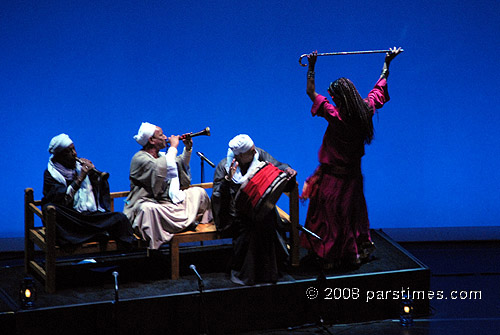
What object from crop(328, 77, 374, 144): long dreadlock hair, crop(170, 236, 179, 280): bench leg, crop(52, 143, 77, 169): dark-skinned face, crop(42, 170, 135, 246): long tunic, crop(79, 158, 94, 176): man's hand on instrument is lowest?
crop(170, 236, 179, 280): bench leg

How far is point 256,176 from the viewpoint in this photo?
631cm

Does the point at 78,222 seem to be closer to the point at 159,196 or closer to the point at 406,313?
the point at 159,196

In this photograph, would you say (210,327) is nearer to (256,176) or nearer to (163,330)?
(163,330)

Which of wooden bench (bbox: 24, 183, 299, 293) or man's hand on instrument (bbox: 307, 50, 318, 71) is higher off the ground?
man's hand on instrument (bbox: 307, 50, 318, 71)

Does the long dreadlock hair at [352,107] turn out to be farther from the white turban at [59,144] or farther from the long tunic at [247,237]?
the white turban at [59,144]

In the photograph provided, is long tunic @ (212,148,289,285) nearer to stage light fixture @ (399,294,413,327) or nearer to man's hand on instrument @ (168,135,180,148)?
man's hand on instrument @ (168,135,180,148)

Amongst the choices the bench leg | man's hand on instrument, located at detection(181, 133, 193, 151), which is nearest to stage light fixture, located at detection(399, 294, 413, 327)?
the bench leg

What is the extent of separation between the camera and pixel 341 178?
21.8 ft

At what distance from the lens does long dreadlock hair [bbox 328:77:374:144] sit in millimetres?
6426

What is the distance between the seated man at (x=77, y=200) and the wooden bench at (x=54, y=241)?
68 mm

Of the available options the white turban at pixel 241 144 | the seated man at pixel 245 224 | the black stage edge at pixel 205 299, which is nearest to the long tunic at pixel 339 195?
the black stage edge at pixel 205 299

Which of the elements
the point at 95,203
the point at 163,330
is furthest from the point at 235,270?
the point at 95,203

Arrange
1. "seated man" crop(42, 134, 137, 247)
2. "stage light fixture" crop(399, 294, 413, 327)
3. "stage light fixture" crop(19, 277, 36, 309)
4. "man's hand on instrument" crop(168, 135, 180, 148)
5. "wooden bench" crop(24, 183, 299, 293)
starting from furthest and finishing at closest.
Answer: "man's hand on instrument" crop(168, 135, 180, 148) < "stage light fixture" crop(399, 294, 413, 327) < "seated man" crop(42, 134, 137, 247) < "wooden bench" crop(24, 183, 299, 293) < "stage light fixture" crop(19, 277, 36, 309)

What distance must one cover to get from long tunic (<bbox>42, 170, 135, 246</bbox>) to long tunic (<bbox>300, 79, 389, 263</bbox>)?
1489mm
